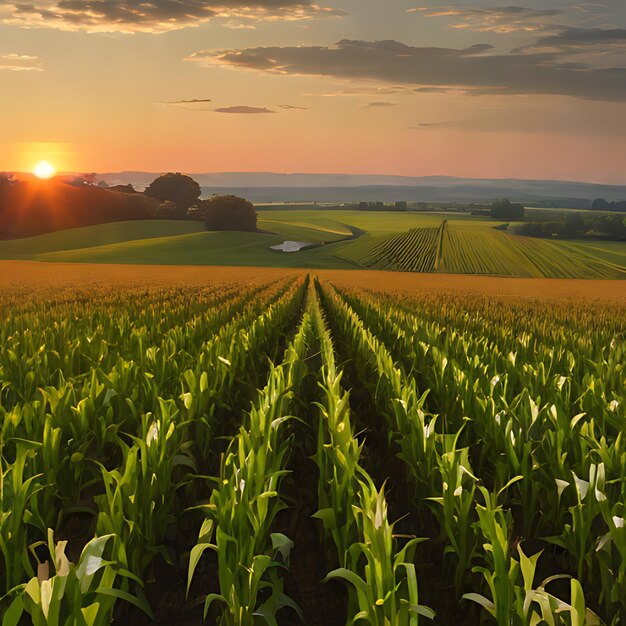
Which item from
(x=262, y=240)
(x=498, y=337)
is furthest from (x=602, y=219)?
(x=498, y=337)

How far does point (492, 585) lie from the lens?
2625mm

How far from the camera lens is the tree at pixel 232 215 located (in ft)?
421

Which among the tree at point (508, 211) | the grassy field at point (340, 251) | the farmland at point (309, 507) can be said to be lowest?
the grassy field at point (340, 251)

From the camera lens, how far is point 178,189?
5837 inches

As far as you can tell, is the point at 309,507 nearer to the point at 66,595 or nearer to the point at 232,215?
the point at 66,595

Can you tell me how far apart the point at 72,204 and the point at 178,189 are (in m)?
25.1

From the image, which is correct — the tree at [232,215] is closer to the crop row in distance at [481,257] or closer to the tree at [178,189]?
the tree at [178,189]

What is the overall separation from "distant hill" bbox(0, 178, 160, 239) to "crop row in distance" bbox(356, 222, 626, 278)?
6884 centimetres

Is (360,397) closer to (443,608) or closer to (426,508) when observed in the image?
(426,508)

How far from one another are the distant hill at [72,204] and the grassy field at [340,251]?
2042 centimetres

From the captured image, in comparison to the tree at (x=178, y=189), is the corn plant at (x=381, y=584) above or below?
below

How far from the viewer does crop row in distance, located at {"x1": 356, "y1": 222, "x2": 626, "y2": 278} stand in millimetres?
84250

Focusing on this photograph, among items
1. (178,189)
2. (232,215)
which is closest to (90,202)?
(178,189)

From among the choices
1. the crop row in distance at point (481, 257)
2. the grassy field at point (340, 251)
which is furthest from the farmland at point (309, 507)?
the grassy field at point (340, 251)
